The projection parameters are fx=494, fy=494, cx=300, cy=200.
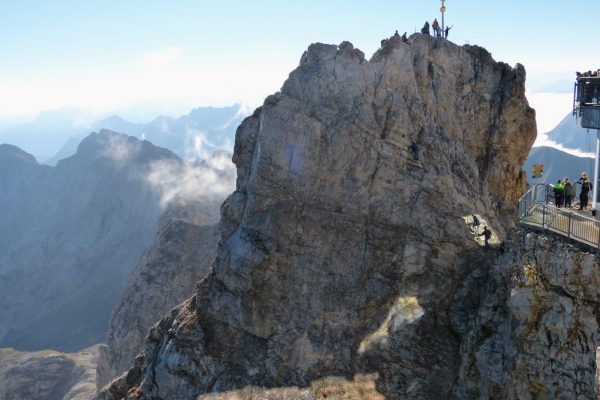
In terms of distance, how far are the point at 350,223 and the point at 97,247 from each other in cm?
15016

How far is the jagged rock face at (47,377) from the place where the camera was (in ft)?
320

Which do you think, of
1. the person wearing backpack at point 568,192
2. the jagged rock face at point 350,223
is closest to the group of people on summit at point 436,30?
the jagged rock face at point 350,223

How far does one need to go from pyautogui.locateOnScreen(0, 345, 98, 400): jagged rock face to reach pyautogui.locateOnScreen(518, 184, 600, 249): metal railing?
287ft

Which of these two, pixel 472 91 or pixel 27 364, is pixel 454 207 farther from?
pixel 27 364

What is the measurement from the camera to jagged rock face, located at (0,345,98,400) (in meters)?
97.5

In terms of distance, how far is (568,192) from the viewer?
34.0m

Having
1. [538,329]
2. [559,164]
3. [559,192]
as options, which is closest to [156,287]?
[559,192]

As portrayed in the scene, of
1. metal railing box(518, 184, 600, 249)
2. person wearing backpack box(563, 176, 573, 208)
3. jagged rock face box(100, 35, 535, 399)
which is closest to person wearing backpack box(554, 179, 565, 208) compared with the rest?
person wearing backpack box(563, 176, 573, 208)

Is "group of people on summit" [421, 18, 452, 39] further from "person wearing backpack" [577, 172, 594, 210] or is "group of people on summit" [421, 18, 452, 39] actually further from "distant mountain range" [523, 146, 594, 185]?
"distant mountain range" [523, 146, 594, 185]

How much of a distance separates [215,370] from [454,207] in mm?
22190

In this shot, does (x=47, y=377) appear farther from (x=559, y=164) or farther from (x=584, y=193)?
(x=559, y=164)

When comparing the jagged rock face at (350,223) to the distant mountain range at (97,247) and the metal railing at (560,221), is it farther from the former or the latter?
the distant mountain range at (97,247)

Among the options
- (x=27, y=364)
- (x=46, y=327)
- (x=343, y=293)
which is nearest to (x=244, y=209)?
(x=343, y=293)

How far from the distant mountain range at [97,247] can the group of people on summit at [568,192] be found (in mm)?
109109
